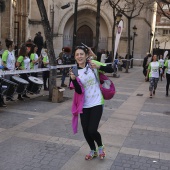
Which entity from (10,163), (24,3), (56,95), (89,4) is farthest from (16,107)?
(89,4)

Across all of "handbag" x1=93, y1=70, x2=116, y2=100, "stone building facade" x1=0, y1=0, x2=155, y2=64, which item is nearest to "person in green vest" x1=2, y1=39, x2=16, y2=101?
"handbag" x1=93, y1=70, x2=116, y2=100

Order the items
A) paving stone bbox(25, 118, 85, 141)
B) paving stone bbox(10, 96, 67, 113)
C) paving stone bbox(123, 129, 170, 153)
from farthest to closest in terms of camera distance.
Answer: paving stone bbox(10, 96, 67, 113)
paving stone bbox(25, 118, 85, 141)
paving stone bbox(123, 129, 170, 153)

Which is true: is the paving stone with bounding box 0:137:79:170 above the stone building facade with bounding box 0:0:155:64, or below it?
below

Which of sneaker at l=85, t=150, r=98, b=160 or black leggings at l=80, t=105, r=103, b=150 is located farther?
sneaker at l=85, t=150, r=98, b=160

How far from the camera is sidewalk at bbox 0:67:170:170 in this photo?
4.96 metres

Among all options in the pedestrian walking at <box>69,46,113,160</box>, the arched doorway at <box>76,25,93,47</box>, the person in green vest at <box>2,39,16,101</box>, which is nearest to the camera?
the pedestrian walking at <box>69,46,113,160</box>

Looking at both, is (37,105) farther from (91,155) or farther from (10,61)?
(91,155)

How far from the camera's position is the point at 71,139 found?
6.20 m

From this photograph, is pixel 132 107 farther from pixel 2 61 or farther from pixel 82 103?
pixel 82 103

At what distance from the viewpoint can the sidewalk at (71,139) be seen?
Result: 4.96 meters

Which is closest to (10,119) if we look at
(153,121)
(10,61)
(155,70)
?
(10,61)

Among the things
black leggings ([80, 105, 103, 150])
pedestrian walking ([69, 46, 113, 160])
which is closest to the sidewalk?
black leggings ([80, 105, 103, 150])

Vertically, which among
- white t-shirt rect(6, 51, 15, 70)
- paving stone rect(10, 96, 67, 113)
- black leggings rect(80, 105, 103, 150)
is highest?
white t-shirt rect(6, 51, 15, 70)

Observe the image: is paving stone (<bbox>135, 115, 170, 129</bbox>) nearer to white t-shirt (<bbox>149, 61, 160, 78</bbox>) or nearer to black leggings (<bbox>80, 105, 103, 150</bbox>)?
black leggings (<bbox>80, 105, 103, 150</bbox>)
